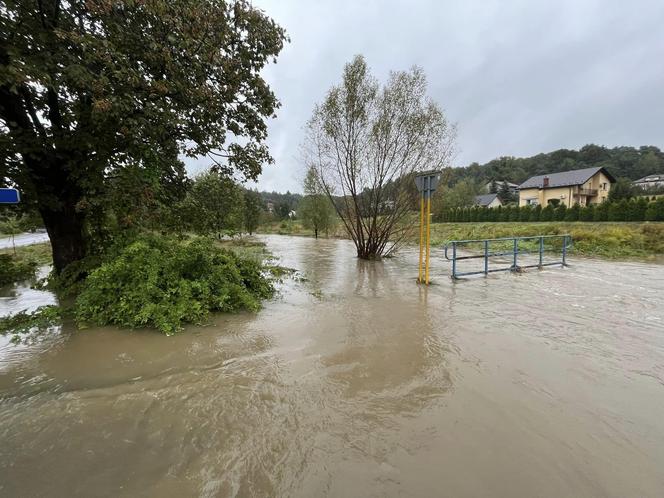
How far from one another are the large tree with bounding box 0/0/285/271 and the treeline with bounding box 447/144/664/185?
72.1 m

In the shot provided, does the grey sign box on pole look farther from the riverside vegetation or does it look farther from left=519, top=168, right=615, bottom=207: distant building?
left=519, top=168, right=615, bottom=207: distant building

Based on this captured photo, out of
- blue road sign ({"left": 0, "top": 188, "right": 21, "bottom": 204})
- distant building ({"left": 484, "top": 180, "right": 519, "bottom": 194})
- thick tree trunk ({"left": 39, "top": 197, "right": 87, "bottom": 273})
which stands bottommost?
thick tree trunk ({"left": 39, "top": 197, "right": 87, "bottom": 273})

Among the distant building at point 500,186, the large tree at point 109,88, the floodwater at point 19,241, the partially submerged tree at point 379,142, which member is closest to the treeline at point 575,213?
the partially submerged tree at point 379,142

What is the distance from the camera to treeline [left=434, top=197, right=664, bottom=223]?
65.0ft

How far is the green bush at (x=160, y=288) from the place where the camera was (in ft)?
15.8

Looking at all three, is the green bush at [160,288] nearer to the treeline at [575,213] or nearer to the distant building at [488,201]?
the treeline at [575,213]

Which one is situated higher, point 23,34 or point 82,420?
point 23,34

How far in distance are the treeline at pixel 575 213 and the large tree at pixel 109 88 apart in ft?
48.2

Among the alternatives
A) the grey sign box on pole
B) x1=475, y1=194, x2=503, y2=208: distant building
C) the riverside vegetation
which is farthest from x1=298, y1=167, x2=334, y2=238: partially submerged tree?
x1=475, y1=194, x2=503, y2=208: distant building

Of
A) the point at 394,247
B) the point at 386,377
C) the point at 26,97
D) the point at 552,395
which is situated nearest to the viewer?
the point at 552,395

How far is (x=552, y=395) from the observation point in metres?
3.15

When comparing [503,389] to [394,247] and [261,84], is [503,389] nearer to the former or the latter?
[261,84]

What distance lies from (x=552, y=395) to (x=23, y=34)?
828 cm

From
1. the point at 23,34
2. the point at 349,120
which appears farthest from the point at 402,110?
the point at 23,34
